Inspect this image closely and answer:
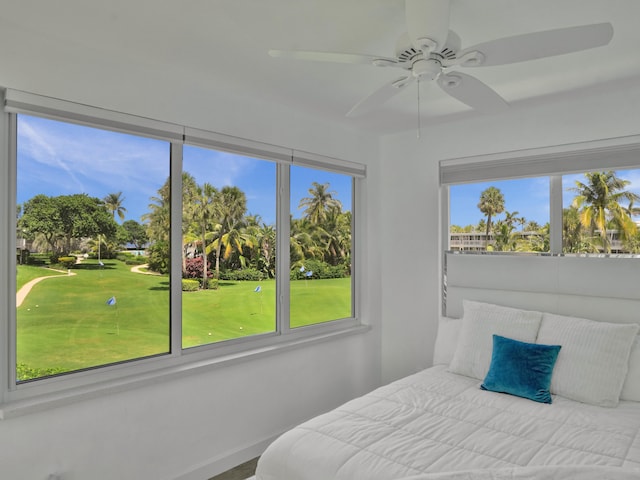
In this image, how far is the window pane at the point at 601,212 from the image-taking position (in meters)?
2.96

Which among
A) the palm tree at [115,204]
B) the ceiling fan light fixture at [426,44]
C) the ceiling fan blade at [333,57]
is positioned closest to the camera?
the ceiling fan light fixture at [426,44]

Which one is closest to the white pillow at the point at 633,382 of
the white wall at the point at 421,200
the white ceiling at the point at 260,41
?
the white wall at the point at 421,200

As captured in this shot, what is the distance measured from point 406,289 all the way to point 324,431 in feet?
6.81

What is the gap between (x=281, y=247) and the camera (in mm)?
3357

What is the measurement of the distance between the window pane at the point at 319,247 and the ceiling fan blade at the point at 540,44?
2.03 meters

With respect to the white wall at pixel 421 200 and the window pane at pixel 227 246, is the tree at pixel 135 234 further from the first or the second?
the white wall at pixel 421 200

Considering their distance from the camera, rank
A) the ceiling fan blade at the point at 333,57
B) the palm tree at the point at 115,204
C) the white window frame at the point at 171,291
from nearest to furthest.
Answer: the ceiling fan blade at the point at 333,57, the white window frame at the point at 171,291, the palm tree at the point at 115,204

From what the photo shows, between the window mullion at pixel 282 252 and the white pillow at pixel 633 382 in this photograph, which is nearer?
the white pillow at pixel 633 382

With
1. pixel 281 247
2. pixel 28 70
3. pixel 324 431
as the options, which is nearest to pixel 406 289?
pixel 281 247

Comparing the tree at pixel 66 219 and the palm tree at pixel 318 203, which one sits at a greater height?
the palm tree at pixel 318 203

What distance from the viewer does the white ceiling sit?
1860 millimetres

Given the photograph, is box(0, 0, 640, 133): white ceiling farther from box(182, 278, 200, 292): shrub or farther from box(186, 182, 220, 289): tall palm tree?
box(182, 278, 200, 292): shrub

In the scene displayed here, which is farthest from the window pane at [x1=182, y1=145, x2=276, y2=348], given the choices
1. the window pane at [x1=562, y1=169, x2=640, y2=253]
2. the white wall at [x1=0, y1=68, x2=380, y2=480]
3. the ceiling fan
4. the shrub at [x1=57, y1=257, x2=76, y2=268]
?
the window pane at [x1=562, y1=169, x2=640, y2=253]

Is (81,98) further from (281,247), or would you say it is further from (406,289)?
(406,289)
